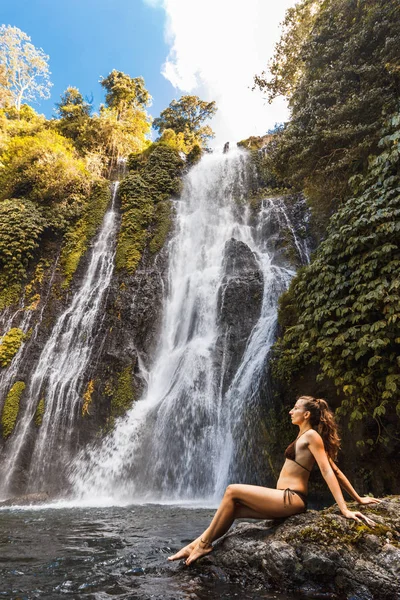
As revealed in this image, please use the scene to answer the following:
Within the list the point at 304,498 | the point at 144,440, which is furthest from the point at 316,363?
the point at 144,440

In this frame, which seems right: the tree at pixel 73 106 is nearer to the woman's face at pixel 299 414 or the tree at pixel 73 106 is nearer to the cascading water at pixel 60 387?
the cascading water at pixel 60 387

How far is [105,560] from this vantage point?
11.4 feet

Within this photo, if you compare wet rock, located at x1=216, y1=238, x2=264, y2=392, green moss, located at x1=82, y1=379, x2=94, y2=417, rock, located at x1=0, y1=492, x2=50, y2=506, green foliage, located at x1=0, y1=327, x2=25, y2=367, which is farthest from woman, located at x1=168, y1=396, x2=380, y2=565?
green foliage, located at x1=0, y1=327, x2=25, y2=367

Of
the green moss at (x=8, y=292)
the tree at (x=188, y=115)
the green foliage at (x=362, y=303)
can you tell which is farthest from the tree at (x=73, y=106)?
the green foliage at (x=362, y=303)

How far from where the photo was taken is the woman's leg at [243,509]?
3109mm

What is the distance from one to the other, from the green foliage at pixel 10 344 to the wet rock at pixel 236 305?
7.27 metres

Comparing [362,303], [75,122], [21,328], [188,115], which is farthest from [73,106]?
[362,303]

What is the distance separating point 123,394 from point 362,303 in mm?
7779

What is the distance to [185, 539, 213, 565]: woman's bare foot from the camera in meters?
3.11

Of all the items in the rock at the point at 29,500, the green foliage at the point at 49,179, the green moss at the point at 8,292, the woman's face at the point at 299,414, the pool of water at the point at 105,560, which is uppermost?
the green foliage at the point at 49,179

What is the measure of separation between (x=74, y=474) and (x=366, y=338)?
8255mm

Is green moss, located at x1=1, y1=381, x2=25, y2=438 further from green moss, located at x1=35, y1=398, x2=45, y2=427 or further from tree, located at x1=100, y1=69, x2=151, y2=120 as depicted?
tree, located at x1=100, y1=69, x2=151, y2=120

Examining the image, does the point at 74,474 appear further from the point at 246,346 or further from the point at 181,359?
the point at 246,346

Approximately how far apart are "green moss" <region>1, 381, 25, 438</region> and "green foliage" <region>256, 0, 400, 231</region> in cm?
1051
